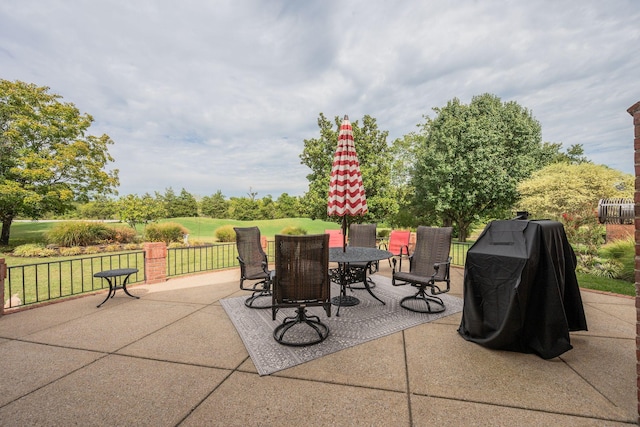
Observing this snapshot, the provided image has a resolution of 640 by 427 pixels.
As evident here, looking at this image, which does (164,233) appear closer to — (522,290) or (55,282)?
(55,282)

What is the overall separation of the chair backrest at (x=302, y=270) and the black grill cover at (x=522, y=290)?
1.75 m

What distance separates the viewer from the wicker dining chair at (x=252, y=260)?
4.50 m

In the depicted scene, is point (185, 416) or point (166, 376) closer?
point (185, 416)

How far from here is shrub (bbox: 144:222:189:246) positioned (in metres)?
15.3

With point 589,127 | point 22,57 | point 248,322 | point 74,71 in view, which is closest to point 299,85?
point 74,71

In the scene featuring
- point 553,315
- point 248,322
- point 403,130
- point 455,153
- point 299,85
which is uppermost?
point 403,130

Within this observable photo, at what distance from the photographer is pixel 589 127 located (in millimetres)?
15031

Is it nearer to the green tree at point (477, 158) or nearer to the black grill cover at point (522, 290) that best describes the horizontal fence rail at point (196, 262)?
the black grill cover at point (522, 290)

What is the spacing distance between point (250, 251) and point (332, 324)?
2.04 meters

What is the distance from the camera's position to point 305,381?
237cm

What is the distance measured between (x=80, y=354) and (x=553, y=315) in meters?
4.99

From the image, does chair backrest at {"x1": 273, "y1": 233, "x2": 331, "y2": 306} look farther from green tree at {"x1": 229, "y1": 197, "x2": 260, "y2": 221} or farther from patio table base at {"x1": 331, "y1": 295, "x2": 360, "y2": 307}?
green tree at {"x1": 229, "y1": 197, "x2": 260, "y2": 221}

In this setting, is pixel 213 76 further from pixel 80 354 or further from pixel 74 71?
pixel 80 354

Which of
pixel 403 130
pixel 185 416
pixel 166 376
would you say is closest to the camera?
pixel 185 416
